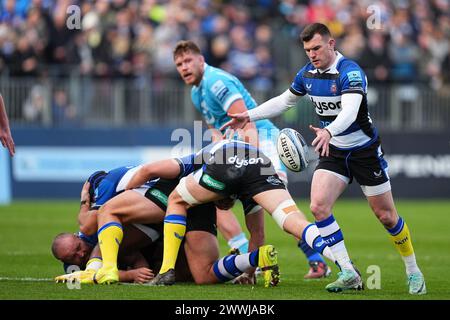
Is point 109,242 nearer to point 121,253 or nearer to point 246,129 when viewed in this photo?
point 121,253

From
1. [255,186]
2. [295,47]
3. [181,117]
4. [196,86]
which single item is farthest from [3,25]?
[255,186]

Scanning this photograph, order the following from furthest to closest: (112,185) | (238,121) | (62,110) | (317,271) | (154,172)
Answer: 1. (62,110)
2. (317,271)
3. (238,121)
4. (112,185)
5. (154,172)

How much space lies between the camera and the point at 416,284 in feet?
30.0

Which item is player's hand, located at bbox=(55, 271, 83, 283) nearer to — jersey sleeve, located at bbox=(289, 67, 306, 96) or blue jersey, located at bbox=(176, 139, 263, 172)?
blue jersey, located at bbox=(176, 139, 263, 172)

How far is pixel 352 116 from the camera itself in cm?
891

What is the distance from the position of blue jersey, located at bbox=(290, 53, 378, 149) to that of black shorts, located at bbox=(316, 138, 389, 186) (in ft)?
0.24

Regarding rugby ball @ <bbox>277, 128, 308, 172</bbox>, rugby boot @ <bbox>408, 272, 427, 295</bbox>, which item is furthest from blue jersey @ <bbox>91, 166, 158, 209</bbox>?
rugby boot @ <bbox>408, 272, 427, 295</bbox>

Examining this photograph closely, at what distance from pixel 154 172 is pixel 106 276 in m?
1.15

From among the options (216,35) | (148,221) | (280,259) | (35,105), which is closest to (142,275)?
(148,221)

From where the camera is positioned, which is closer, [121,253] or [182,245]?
[182,245]

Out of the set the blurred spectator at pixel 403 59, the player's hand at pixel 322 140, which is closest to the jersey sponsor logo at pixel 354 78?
the player's hand at pixel 322 140
